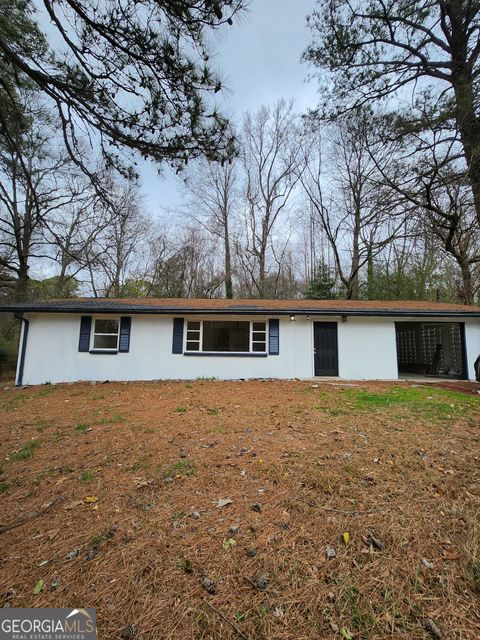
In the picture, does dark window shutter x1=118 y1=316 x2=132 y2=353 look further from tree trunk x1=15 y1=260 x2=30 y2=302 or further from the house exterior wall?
tree trunk x1=15 y1=260 x2=30 y2=302

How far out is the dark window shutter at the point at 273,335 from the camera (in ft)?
32.0

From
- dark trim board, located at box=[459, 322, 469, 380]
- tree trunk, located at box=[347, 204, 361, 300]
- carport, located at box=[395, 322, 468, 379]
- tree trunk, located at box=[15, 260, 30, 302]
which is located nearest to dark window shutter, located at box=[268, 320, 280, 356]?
carport, located at box=[395, 322, 468, 379]

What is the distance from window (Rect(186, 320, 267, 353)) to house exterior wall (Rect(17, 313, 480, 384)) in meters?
0.65

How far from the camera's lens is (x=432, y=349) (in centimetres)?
1236

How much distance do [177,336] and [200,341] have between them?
2.59 ft

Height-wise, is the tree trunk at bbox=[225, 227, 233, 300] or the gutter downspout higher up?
the tree trunk at bbox=[225, 227, 233, 300]

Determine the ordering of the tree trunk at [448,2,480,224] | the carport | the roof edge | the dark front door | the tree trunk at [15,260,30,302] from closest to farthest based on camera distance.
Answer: the tree trunk at [448,2,480,224] → the roof edge → the dark front door → the carport → the tree trunk at [15,260,30,302]

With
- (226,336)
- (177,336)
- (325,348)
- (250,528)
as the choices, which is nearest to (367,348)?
(325,348)

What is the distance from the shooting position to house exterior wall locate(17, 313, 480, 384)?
31.0ft

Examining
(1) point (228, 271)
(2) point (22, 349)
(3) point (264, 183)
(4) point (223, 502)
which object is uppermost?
(3) point (264, 183)

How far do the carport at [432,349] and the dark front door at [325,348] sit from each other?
12.6 feet

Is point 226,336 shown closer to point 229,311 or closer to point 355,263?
point 229,311

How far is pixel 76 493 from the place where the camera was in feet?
9.15

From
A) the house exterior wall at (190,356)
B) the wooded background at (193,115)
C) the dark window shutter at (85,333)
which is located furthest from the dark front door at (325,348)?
the dark window shutter at (85,333)
